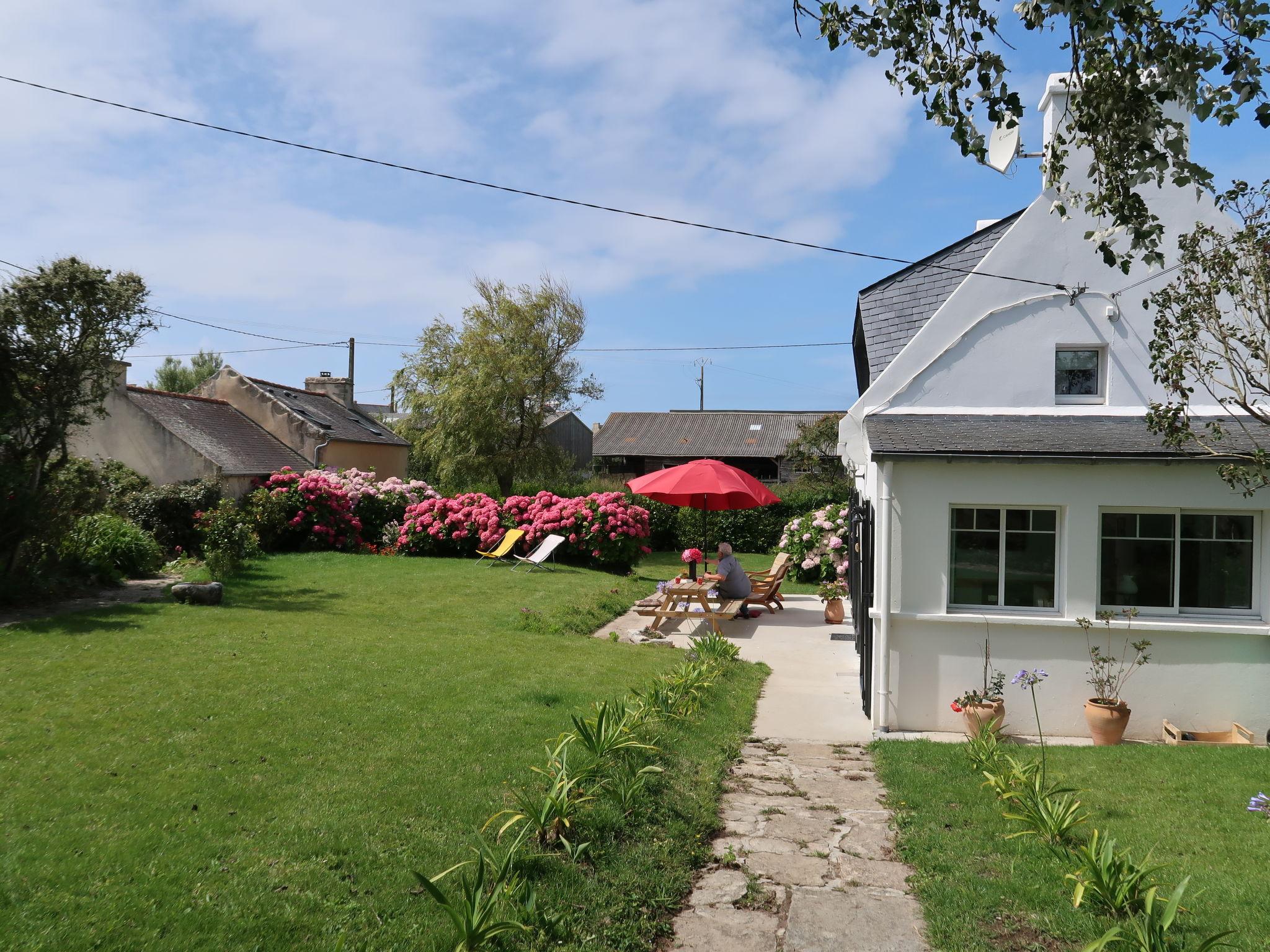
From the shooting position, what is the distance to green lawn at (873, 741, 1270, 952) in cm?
427

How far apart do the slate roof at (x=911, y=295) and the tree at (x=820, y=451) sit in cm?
1248

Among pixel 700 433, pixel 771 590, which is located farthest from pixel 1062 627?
pixel 700 433

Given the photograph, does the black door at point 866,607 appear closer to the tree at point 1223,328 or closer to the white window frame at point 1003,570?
the white window frame at point 1003,570

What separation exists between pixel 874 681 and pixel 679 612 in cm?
514

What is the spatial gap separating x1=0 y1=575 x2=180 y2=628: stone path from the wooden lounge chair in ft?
30.9

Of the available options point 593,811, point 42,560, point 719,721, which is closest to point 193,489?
point 42,560

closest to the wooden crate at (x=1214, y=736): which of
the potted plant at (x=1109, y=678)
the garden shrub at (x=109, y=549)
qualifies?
the potted plant at (x=1109, y=678)

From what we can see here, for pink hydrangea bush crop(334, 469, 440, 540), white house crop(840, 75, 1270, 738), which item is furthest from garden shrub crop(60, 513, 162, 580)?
white house crop(840, 75, 1270, 738)

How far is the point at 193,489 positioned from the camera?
19.2 m

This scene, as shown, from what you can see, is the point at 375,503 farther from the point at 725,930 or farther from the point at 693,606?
the point at 725,930

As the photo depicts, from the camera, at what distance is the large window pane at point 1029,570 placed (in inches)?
342

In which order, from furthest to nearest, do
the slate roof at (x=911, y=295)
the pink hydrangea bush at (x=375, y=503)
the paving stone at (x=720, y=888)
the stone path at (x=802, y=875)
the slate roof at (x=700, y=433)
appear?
1. the slate roof at (x=700, y=433)
2. the pink hydrangea bush at (x=375, y=503)
3. the slate roof at (x=911, y=295)
4. the paving stone at (x=720, y=888)
5. the stone path at (x=802, y=875)

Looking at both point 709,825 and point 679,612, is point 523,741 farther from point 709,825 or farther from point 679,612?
point 679,612

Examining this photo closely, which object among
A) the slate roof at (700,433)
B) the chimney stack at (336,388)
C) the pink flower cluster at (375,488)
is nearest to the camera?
the pink flower cluster at (375,488)
